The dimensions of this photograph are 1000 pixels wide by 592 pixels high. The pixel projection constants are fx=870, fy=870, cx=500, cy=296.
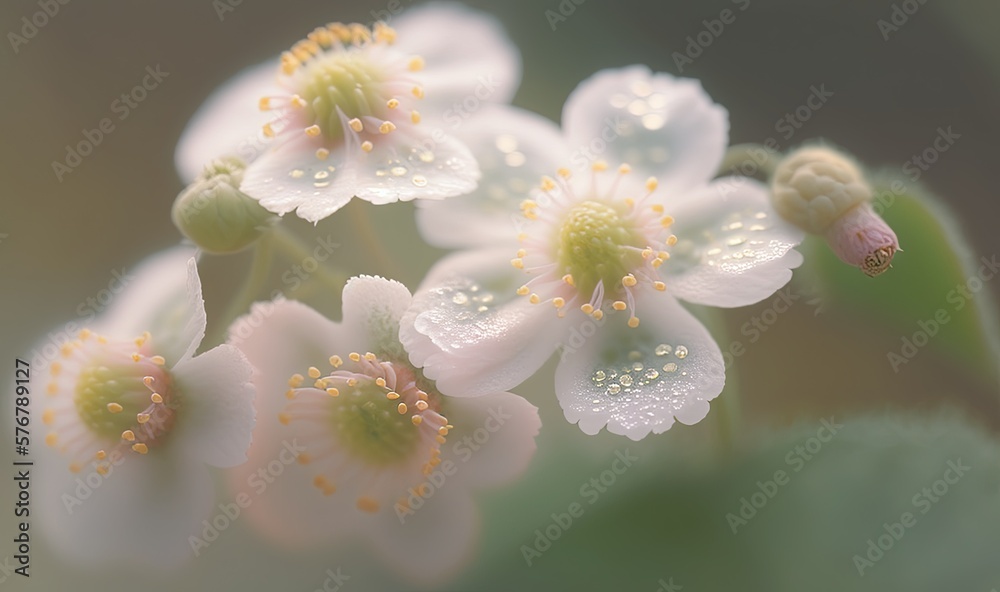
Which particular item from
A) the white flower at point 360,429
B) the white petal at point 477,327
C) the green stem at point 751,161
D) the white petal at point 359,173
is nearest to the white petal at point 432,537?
the white flower at point 360,429

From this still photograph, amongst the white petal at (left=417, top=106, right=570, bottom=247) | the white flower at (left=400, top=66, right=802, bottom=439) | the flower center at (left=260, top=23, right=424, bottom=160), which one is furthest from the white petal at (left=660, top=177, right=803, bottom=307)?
the flower center at (left=260, top=23, right=424, bottom=160)

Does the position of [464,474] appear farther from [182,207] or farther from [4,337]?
[4,337]

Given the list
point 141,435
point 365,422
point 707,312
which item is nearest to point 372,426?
point 365,422

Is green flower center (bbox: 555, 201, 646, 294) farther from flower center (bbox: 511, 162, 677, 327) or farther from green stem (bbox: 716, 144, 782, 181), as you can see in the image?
green stem (bbox: 716, 144, 782, 181)

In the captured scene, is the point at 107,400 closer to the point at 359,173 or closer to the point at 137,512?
the point at 137,512

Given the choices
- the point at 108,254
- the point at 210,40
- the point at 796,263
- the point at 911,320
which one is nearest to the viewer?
the point at 796,263

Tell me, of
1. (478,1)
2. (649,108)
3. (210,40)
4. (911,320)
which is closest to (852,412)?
(911,320)
